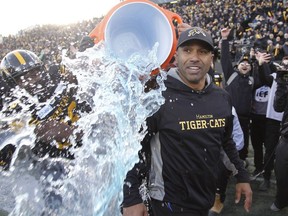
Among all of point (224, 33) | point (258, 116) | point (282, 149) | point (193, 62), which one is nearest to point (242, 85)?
point (258, 116)

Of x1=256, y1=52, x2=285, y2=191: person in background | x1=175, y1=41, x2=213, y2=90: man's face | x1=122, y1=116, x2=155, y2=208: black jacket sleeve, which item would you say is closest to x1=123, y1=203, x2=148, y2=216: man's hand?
x1=122, y1=116, x2=155, y2=208: black jacket sleeve

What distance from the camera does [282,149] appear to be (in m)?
3.35

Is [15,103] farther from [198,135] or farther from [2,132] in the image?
[198,135]

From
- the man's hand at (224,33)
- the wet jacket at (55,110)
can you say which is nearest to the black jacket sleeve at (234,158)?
the wet jacket at (55,110)

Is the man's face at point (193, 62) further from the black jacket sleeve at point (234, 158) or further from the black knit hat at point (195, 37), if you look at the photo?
the black jacket sleeve at point (234, 158)

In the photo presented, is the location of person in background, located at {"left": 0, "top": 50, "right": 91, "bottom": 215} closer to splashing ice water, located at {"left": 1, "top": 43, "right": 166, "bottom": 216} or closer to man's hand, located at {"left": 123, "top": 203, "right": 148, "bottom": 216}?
splashing ice water, located at {"left": 1, "top": 43, "right": 166, "bottom": 216}

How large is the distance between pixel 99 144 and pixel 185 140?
21.0 inches

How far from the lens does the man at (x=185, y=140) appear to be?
2041 mm

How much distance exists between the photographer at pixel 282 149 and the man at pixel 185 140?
144cm

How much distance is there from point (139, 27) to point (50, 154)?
49.6 inches

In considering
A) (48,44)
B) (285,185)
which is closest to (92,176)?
(285,185)

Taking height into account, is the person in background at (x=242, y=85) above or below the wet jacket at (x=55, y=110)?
below

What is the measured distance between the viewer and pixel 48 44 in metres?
33.2

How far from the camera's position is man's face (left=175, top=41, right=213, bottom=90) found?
211 centimetres
